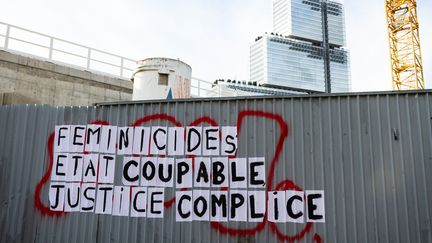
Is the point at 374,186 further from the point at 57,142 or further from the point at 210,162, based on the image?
the point at 57,142

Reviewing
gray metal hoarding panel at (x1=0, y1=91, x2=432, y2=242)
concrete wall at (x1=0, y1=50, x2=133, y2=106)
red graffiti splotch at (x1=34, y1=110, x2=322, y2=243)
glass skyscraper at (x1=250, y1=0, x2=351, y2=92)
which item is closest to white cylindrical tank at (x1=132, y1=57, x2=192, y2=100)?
concrete wall at (x1=0, y1=50, x2=133, y2=106)

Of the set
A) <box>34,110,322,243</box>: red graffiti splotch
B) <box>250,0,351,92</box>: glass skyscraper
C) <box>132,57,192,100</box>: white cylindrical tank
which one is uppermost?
<box>250,0,351,92</box>: glass skyscraper

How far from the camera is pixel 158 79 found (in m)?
11.0

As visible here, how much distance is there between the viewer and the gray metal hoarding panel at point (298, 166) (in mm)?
5340

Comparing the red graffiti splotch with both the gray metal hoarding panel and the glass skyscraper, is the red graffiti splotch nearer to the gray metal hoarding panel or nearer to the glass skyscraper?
the gray metal hoarding panel

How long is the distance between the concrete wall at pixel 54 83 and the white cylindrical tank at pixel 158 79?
3.67 meters

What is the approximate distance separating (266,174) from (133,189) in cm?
226

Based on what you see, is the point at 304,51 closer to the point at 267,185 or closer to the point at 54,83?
the point at 54,83

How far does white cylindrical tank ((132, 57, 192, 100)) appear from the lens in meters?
10.9

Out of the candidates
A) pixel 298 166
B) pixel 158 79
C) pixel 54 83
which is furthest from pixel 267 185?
pixel 54 83

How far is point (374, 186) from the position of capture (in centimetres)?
541

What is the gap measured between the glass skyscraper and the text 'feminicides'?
152 meters

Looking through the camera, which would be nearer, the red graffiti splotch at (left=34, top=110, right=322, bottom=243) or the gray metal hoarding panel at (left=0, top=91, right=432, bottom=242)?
the gray metal hoarding panel at (left=0, top=91, right=432, bottom=242)

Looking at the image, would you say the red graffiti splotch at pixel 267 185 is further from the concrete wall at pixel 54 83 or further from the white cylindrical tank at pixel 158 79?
the concrete wall at pixel 54 83
